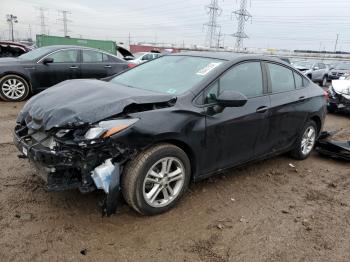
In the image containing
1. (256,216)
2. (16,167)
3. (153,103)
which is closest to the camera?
(153,103)

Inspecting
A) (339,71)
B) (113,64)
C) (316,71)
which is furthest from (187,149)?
(339,71)

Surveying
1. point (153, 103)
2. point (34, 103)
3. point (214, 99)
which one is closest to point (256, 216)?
point (214, 99)

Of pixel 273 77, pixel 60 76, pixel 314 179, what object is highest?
pixel 273 77

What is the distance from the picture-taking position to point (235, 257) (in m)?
2.94

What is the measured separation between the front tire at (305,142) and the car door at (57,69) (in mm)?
6694

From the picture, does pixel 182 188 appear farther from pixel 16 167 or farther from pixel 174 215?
pixel 16 167

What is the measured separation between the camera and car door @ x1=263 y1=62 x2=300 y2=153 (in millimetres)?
4516

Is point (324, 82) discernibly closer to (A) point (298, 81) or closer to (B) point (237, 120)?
(A) point (298, 81)

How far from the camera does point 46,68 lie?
9.29m

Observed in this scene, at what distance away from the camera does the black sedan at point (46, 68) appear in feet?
29.3

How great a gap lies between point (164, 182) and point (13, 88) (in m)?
7.00

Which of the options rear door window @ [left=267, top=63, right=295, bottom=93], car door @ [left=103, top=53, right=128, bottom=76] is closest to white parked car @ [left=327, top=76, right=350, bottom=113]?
rear door window @ [left=267, top=63, right=295, bottom=93]

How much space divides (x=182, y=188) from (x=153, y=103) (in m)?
0.94

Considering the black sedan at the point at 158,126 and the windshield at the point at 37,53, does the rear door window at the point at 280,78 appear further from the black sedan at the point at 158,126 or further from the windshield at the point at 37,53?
the windshield at the point at 37,53
